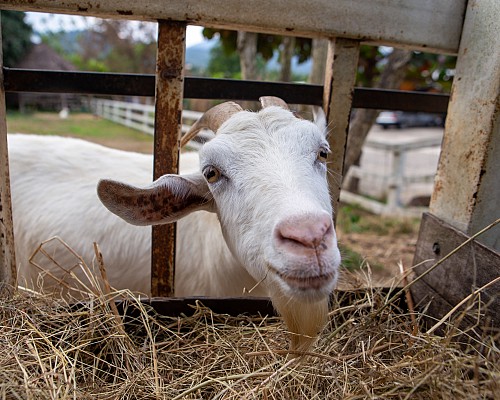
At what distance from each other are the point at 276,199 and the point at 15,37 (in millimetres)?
27652

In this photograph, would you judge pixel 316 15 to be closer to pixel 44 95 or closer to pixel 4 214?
pixel 4 214

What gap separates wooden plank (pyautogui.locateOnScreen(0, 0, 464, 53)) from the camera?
204cm

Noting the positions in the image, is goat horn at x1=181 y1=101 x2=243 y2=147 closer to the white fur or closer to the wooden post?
the white fur

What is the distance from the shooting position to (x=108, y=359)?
1979 millimetres

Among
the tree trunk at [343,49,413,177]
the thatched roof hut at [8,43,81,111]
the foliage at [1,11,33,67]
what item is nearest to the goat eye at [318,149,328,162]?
the tree trunk at [343,49,413,177]

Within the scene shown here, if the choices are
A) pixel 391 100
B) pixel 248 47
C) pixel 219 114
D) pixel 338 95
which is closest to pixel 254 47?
pixel 248 47

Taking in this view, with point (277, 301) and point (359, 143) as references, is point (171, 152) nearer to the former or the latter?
point (277, 301)

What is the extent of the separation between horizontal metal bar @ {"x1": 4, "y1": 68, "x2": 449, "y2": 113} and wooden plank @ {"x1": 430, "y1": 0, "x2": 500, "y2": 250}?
358 mm

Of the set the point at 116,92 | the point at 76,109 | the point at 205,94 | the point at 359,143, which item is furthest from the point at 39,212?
the point at 76,109

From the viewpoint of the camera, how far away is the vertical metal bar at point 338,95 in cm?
242

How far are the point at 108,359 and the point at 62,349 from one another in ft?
0.72

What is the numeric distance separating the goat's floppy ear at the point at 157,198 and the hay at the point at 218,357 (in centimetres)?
41

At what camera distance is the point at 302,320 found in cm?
193

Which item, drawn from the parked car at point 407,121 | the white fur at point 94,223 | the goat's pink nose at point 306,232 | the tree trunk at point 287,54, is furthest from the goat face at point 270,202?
the parked car at point 407,121
